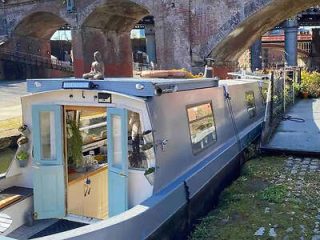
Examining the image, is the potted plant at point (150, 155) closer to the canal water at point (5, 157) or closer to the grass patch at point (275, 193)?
the grass patch at point (275, 193)

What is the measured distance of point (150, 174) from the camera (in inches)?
158

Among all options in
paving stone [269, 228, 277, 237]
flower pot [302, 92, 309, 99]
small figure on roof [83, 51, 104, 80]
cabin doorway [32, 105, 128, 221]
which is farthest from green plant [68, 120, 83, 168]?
flower pot [302, 92, 309, 99]

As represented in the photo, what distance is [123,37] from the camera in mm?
23297

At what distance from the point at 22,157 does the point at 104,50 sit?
58.4 ft

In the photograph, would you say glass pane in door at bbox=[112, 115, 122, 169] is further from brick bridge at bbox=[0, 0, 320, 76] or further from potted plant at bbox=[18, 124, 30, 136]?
brick bridge at bbox=[0, 0, 320, 76]

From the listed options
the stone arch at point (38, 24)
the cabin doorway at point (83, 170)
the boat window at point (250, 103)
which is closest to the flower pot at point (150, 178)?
the cabin doorway at point (83, 170)

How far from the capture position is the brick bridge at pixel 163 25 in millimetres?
16672

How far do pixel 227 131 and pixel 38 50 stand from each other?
2208cm

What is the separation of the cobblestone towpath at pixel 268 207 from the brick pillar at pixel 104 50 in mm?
14961

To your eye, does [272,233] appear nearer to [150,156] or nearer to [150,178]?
[150,178]

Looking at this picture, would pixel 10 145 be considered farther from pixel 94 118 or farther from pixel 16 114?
pixel 94 118

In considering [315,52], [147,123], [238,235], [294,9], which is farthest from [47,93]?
[315,52]

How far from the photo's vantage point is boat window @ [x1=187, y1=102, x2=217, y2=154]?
525cm

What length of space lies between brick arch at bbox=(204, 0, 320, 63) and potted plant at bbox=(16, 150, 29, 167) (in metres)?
13.2
